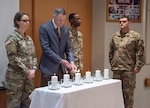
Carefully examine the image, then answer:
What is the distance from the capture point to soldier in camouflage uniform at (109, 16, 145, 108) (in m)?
4.80

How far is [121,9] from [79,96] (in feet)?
8.68

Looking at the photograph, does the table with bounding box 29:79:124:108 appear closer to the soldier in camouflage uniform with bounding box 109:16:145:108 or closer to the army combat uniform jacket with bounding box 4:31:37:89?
the army combat uniform jacket with bounding box 4:31:37:89

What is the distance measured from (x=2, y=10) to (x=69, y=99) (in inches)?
63.7

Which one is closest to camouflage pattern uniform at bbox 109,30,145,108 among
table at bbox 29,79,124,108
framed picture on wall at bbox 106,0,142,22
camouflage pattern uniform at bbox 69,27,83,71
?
camouflage pattern uniform at bbox 69,27,83,71

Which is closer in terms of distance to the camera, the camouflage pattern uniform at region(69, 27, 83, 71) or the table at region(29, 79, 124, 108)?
the table at region(29, 79, 124, 108)

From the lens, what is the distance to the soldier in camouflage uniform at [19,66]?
12.1 feet

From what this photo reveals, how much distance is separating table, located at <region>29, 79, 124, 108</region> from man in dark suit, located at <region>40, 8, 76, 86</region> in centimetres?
63

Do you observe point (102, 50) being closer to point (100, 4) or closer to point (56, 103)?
point (100, 4)

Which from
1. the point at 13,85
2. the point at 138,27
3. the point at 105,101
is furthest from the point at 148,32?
the point at 13,85

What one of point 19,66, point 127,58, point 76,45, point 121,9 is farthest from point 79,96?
point 121,9

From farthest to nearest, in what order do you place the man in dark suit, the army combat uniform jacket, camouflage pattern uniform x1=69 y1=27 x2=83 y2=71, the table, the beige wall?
1. the beige wall
2. camouflage pattern uniform x1=69 y1=27 x2=83 y2=71
3. the man in dark suit
4. the army combat uniform jacket
5. the table

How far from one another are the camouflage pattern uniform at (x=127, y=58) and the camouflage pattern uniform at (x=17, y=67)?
60.6 inches

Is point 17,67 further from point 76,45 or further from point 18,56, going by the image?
point 76,45

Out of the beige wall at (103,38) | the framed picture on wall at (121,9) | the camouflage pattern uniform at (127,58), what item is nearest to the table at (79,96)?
the camouflage pattern uniform at (127,58)
